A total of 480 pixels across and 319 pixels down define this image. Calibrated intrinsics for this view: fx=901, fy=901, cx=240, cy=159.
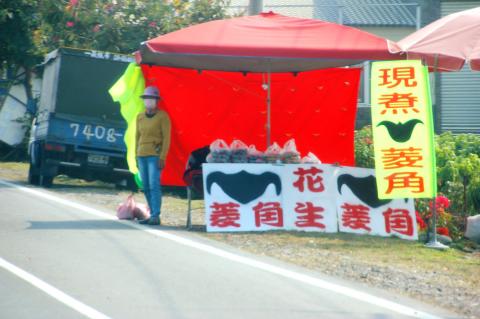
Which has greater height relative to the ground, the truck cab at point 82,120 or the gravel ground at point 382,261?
the truck cab at point 82,120

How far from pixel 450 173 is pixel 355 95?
1988 mm

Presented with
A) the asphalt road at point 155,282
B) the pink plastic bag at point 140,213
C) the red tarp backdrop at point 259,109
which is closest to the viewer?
the asphalt road at point 155,282

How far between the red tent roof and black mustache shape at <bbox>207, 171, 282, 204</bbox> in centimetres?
172

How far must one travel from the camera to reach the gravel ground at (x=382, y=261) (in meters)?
9.16

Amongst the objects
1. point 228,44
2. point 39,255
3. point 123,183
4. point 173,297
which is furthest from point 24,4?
point 173,297

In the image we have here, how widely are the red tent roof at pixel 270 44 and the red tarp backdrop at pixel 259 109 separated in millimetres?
1121

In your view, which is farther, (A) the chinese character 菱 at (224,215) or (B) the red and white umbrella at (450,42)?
(A) the chinese character 菱 at (224,215)

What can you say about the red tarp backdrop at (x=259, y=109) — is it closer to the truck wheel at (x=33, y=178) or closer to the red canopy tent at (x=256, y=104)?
the red canopy tent at (x=256, y=104)

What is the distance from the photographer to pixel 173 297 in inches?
324

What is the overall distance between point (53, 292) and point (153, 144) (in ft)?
17.2

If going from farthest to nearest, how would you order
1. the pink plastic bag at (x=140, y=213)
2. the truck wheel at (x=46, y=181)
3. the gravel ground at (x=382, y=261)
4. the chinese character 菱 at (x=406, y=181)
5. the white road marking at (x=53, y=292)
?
the truck wheel at (x=46, y=181) → the pink plastic bag at (x=140, y=213) → the chinese character 菱 at (x=406, y=181) → the gravel ground at (x=382, y=261) → the white road marking at (x=53, y=292)

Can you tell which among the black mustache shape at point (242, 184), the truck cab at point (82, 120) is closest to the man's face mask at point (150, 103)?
the black mustache shape at point (242, 184)

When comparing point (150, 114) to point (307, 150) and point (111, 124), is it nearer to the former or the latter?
point (307, 150)

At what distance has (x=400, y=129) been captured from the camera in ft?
39.8
